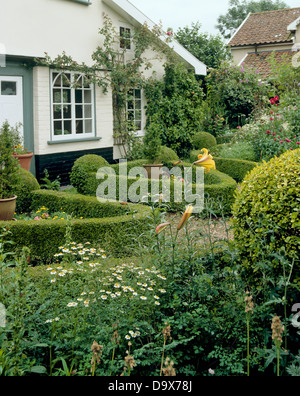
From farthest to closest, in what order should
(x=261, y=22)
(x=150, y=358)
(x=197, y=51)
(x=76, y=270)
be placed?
(x=261, y=22)
(x=197, y=51)
(x=76, y=270)
(x=150, y=358)

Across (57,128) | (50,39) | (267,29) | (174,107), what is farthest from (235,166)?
(267,29)

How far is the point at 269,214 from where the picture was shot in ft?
12.8

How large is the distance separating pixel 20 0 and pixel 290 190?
9234 mm

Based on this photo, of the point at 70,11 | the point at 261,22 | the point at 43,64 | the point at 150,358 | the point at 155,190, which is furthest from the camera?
the point at 261,22

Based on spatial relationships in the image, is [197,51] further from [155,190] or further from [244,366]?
[244,366]

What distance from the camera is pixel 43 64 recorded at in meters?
11.5

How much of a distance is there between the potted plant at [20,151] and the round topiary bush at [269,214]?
286 inches

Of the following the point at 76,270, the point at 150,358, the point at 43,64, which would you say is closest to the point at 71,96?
the point at 43,64

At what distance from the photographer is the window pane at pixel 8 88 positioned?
10914mm

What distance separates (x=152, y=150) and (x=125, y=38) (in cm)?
404

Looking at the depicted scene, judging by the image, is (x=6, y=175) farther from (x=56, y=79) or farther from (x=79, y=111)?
(x=79, y=111)

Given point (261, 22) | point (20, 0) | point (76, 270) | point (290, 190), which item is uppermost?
point (261, 22)

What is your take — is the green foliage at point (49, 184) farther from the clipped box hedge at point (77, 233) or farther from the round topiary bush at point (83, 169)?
the clipped box hedge at point (77, 233)
